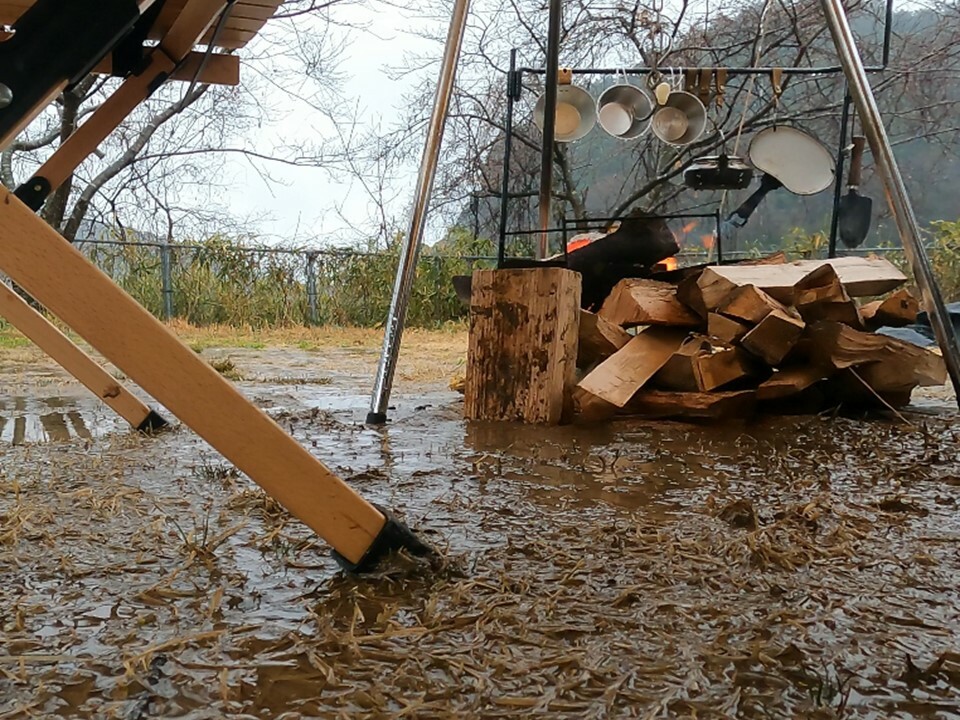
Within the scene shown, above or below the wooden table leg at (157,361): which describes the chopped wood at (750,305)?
above

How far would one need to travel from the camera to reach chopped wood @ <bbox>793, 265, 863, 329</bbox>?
→ 9.36 feet

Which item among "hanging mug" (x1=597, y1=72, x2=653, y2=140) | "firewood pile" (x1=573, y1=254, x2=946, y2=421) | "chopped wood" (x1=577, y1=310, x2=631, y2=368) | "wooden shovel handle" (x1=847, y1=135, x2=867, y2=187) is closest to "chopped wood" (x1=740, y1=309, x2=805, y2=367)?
"firewood pile" (x1=573, y1=254, x2=946, y2=421)

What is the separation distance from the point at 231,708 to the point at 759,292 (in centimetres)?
231

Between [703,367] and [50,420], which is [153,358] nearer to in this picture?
[703,367]

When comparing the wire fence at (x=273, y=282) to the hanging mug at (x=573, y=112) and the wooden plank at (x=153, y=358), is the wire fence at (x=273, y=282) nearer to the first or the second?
the hanging mug at (x=573, y=112)

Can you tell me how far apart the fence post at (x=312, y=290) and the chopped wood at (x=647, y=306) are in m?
8.37

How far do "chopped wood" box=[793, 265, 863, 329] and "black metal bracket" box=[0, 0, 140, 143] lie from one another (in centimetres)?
235

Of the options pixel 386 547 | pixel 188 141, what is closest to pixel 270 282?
pixel 188 141

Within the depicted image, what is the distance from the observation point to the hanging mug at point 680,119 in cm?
521

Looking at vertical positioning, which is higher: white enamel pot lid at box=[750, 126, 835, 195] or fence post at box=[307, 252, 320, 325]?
white enamel pot lid at box=[750, 126, 835, 195]

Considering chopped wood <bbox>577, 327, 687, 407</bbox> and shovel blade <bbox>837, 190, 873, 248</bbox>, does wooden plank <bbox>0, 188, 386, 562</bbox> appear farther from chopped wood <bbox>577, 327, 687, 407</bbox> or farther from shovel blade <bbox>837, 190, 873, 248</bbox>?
shovel blade <bbox>837, 190, 873, 248</bbox>

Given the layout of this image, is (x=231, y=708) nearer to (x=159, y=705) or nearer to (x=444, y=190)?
(x=159, y=705)

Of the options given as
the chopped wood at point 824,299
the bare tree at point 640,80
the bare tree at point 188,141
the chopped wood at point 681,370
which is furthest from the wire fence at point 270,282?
the chopped wood at point 824,299

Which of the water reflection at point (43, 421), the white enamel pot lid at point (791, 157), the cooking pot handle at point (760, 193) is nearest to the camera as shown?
the water reflection at point (43, 421)
